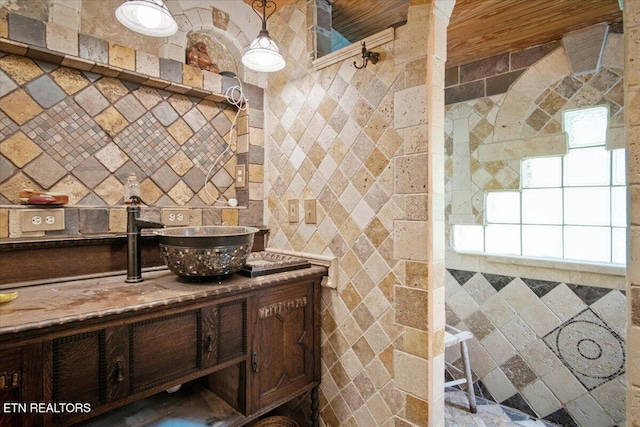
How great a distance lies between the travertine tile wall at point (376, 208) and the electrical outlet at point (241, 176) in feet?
0.89

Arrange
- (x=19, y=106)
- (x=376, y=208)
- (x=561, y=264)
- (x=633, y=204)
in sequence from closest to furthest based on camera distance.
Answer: (x=633, y=204)
(x=19, y=106)
(x=376, y=208)
(x=561, y=264)

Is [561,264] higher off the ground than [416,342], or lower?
higher

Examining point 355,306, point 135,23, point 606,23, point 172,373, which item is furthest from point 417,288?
point 606,23

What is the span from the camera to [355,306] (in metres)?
1.54

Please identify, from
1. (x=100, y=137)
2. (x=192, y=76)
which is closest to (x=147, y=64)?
(x=192, y=76)

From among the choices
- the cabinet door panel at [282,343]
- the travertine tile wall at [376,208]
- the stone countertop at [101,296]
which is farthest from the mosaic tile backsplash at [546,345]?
the stone countertop at [101,296]

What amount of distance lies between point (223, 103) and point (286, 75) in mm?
437

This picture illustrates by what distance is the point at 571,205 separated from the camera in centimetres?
215

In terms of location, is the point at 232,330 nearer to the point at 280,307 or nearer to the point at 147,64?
the point at 280,307

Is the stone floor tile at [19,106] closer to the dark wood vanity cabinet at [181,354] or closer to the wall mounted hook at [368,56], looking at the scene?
the dark wood vanity cabinet at [181,354]

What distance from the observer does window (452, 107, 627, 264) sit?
1.99m

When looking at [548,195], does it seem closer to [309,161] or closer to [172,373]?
[309,161]

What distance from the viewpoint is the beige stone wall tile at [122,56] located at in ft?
4.89

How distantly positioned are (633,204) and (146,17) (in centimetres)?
180
